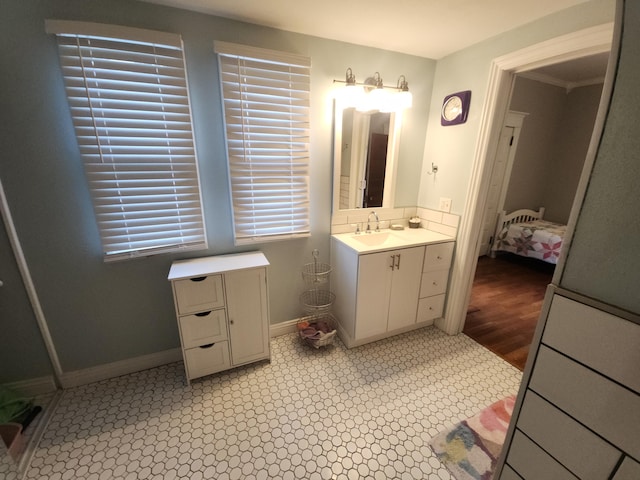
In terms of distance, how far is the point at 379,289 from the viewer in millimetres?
2070

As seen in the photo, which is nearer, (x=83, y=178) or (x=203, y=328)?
(x=83, y=178)

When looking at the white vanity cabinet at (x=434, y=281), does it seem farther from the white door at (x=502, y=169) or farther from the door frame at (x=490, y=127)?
the white door at (x=502, y=169)

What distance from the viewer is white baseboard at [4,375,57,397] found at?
1692 mm

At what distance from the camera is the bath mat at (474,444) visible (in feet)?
4.44

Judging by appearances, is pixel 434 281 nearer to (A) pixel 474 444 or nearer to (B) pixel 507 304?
(A) pixel 474 444

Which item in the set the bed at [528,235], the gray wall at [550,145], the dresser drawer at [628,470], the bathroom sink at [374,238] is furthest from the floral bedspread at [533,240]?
the dresser drawer at [628,470]

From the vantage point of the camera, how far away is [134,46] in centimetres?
149

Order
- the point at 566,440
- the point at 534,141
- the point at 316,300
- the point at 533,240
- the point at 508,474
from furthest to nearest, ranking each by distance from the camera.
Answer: the point at 534,141, the point at 533,240, the point at 316,300, the point at 508,474, the point at 566,440

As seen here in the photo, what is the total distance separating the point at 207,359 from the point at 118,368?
2.22 feet

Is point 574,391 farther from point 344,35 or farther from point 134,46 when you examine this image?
point 134,46

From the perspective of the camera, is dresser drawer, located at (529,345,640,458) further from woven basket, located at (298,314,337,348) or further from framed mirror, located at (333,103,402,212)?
framed mirror, located at (333,103,402,212)

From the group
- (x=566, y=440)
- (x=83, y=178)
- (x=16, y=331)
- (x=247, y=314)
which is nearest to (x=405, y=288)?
(x=247, y=314)

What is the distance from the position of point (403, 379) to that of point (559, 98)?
4.89m

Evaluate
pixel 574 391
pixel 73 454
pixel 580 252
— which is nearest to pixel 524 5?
pixel 580 252
